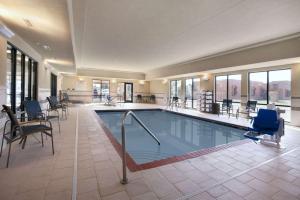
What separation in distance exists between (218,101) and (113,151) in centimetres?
725

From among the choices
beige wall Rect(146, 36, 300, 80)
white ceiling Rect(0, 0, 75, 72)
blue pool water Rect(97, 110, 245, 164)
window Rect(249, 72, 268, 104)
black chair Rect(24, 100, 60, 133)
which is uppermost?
beige wall Rect(146, 36, 300, 80)

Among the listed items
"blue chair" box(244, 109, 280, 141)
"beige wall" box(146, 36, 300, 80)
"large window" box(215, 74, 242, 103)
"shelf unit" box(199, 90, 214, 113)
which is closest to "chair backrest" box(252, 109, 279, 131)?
"blue chair" box(244, 109, 280, 141)

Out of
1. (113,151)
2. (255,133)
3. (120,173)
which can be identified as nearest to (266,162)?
(255,133)

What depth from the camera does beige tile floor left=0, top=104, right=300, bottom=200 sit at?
1761mm

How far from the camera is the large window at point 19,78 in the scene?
3.59 m

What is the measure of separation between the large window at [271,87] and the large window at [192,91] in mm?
3275

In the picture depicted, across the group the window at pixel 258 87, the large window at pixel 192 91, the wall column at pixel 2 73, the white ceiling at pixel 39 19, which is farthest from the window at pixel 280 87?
the wall column at pixel 2 73

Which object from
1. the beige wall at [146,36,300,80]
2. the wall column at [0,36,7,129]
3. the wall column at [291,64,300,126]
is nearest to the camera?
the wall column at [0,36,7,129]

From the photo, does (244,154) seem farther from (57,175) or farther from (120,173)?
(57,175)

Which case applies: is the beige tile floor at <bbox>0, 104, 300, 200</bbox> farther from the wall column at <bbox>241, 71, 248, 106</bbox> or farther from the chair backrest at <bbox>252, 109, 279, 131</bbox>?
the wall column at <bbox>241, 71, 248, 106</bbox>

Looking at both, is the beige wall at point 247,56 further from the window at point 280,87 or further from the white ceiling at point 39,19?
the white ceiling at point 39,19

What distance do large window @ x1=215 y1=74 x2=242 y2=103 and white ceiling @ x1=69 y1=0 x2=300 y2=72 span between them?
99.9 inches

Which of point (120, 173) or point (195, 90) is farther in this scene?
point (195, 90)

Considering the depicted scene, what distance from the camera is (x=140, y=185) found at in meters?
1.91
